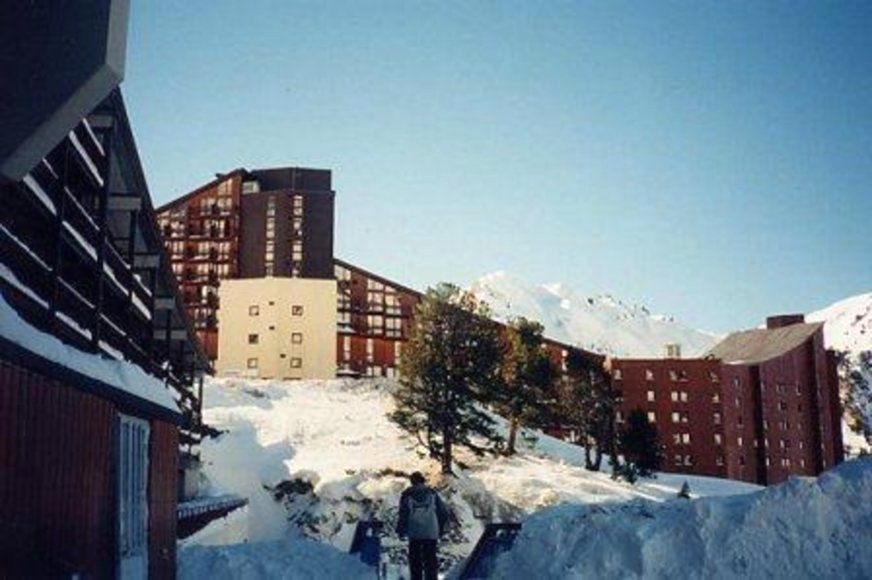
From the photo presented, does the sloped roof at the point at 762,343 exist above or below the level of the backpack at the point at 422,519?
above

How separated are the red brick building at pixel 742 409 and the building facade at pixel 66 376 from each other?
5924 centimetres

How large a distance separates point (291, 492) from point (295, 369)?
2864 centimetres

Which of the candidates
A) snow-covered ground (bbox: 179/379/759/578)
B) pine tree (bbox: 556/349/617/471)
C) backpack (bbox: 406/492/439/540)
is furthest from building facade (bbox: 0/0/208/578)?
pine tree (bbox: 556/349/617/471)

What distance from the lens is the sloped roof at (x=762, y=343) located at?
7394 centimetres

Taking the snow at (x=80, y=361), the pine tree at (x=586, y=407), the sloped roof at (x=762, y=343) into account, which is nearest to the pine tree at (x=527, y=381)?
the pine tree at (x=586, y=407)

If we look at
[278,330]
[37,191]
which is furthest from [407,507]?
[278,330]

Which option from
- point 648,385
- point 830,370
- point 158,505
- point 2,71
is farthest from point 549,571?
point 830,370

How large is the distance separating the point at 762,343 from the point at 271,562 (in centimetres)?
7167

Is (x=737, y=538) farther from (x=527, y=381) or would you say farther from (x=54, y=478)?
(x=527, y=381)

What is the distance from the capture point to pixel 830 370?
77.1 m

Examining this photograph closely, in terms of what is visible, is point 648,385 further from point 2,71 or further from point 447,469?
point 2,71

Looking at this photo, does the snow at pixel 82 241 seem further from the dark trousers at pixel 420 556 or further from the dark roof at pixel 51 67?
the dark trousers at pixel 420 556

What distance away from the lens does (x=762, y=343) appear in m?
76.8

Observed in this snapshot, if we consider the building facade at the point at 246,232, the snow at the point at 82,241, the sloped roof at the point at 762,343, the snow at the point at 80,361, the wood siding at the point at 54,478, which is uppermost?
the building facade at the point at 246,232
